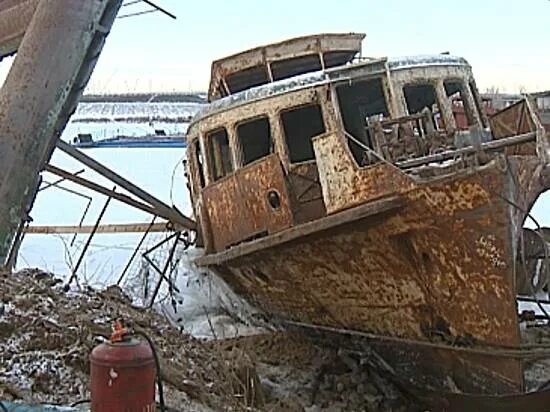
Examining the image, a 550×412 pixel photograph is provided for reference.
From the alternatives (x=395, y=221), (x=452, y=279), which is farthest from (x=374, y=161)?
(x=452, y=279)

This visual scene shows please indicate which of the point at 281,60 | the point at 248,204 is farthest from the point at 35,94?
the point at 281,60

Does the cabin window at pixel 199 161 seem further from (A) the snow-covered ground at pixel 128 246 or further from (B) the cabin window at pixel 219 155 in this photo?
(A) the snow-covered ground at pixel 128 246

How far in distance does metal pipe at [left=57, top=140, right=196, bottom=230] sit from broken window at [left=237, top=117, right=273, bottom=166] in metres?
1.13

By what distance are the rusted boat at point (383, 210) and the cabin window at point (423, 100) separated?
0.9 inches

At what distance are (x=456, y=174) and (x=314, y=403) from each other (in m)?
2.44

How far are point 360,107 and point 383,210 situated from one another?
2844mm

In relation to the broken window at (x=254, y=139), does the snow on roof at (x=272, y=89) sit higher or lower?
higher

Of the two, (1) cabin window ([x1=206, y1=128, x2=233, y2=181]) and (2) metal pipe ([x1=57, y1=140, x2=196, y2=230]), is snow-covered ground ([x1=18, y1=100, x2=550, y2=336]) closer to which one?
(2) metal pipe ([x1=57, y1=140, x2=196, y2=230])

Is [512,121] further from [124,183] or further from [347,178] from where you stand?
[124,183]

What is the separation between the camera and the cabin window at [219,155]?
8.88 meters

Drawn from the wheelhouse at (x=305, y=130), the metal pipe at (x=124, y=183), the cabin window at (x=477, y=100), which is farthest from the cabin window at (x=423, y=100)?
the metal pipe at (x=124, y=183)

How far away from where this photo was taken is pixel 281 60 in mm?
9133

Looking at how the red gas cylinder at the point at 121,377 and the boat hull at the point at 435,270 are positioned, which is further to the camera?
the boat hull at the point at 435,270

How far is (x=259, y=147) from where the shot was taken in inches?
356
